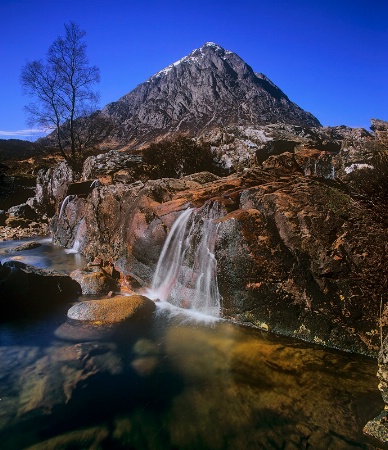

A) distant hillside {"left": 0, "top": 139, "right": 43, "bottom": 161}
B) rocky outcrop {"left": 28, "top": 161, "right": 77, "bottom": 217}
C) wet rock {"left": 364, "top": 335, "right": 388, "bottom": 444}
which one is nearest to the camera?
wet rock {"left": 364, "top": 335, "right": 388, "bottom": 444}

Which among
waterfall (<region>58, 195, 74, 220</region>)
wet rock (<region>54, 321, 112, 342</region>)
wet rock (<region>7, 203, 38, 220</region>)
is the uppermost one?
waterfall (<region>58, 195, 74, 220</region>)

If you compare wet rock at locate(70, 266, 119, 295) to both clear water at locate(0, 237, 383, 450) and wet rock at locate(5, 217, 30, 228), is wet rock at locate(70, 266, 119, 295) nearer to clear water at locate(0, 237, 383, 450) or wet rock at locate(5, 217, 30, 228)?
clear water at locate(0, 237, 383, 450)

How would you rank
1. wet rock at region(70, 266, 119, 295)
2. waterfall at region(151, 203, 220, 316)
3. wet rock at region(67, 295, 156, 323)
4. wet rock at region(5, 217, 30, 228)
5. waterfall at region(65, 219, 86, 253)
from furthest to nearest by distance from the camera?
1. wet rock at region(5, 217, 30, 228)
2. waterfall at region(65, 219, 86, 253)
3. wet rock at region(70, 266, 119, 295)
4. waterfall at region(151, 203, 220, 316)
5. wet rock at region(67, 295, 156, 323)

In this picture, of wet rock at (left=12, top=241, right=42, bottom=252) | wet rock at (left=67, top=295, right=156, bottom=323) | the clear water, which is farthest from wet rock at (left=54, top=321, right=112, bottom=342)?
wet rock at (left=12, top=241, right=42, bottom=252)

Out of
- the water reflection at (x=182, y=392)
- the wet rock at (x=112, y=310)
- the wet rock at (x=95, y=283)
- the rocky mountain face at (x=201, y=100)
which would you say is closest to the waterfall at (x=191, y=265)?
the wet rock at (x=112, y=310)

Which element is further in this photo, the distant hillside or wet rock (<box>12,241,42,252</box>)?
the distant hillside

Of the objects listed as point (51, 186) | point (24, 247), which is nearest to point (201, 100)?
point (51, 186)

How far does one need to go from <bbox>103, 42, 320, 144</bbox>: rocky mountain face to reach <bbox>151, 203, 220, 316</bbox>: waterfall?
61.7m

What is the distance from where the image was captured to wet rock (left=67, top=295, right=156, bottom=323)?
8328 millimetres

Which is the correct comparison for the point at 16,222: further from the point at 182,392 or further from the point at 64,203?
the point at 182,392

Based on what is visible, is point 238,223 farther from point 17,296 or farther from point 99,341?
point 17,296

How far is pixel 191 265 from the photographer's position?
948 cm

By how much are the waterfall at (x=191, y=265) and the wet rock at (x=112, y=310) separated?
51.1 inches

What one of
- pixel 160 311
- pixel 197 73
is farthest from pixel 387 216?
pixel 197 73
